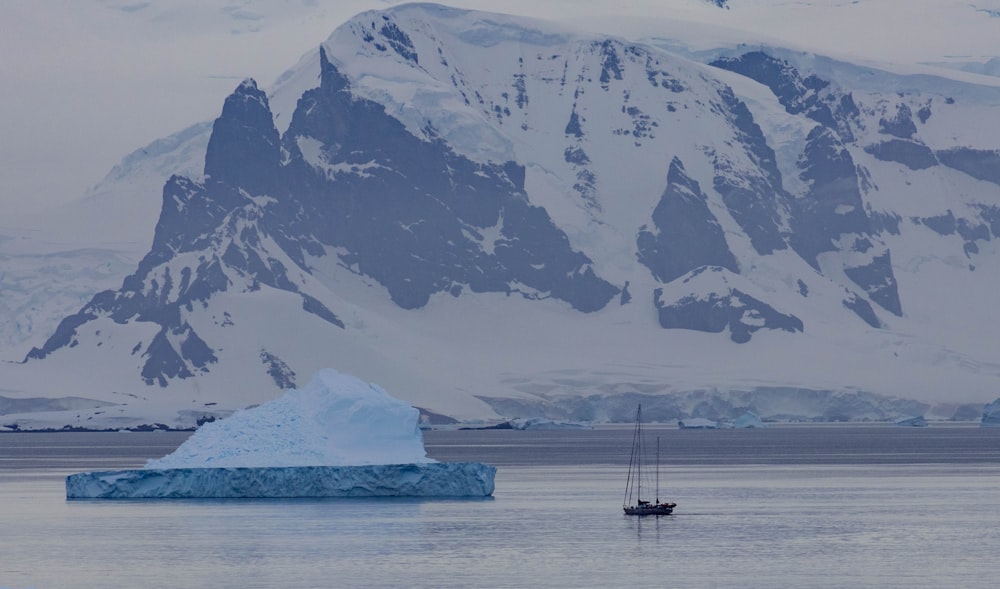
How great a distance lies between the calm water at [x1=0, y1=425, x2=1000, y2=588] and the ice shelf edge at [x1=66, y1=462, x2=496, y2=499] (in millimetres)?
863

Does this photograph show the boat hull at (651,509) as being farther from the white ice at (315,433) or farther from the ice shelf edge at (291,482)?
the white ice at (315,433)

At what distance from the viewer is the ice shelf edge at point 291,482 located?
334 feet

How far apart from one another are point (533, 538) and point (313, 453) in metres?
18.6

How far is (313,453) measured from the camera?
329 feet

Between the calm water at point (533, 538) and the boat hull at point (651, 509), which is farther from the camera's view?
the boat hull at point (651, 509)

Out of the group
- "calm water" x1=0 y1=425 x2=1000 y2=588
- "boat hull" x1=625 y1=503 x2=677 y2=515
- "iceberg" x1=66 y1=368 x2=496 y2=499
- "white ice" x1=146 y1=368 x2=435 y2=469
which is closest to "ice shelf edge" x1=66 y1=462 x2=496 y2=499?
"iceberg" x1=66 y1=368 x2=496 y2=499

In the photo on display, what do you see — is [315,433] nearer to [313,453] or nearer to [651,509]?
[313,453]

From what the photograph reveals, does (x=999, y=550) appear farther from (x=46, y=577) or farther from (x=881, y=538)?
(x=46, y=577)

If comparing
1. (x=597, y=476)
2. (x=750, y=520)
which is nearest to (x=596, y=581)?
(x=750, y=520)

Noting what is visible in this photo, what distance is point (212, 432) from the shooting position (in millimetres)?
100812

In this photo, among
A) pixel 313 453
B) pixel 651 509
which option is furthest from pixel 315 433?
pixel 651 509

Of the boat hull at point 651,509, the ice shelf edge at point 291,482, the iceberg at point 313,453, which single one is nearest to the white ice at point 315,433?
the iceberg at point 313,453

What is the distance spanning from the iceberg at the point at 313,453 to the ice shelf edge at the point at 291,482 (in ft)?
0.16

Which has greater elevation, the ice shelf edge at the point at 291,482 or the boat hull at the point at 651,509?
the ice shelf edge at the point at 291,482
